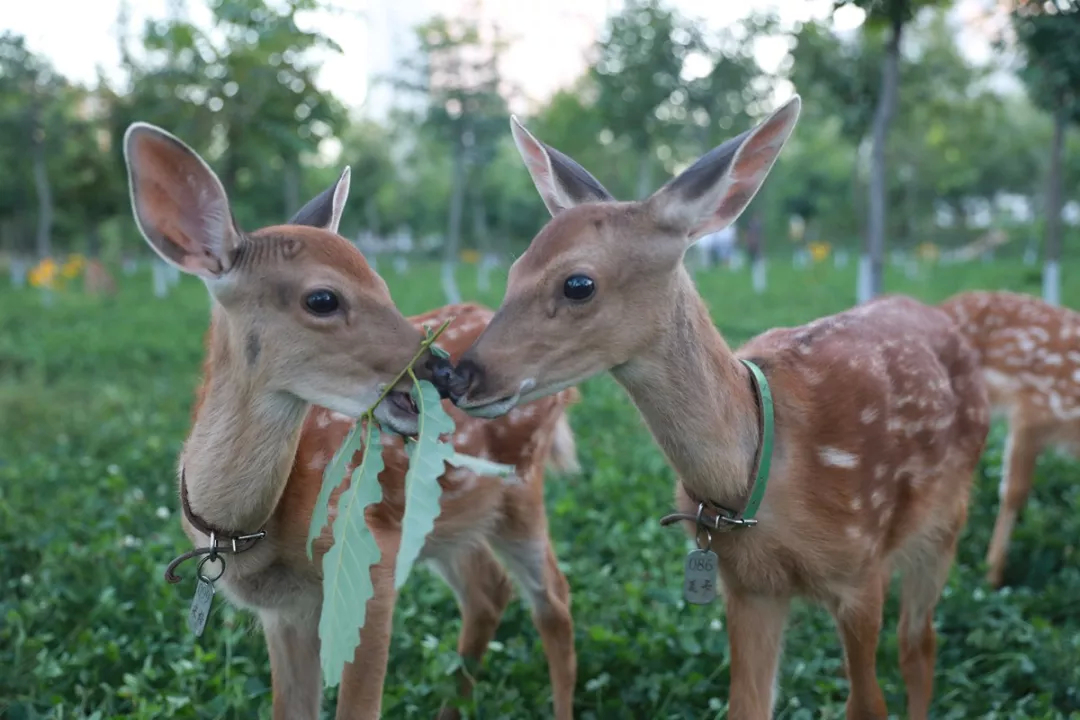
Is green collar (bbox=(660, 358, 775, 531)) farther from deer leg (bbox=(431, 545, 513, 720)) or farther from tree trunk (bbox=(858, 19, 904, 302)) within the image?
tree trunk (bbox=(858, 19, 904, 302))

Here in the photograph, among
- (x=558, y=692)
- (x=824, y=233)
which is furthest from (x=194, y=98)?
(x=824, y=233)

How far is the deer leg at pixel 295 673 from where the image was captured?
2857 millimetres

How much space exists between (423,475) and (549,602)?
170cm

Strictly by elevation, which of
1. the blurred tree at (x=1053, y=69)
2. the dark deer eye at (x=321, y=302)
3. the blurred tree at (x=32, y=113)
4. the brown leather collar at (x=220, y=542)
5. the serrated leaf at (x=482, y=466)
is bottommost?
the brown leather collar at (x=220, y=542)

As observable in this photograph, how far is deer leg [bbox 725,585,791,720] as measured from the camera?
271 cm

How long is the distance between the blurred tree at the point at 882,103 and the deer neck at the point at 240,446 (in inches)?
196

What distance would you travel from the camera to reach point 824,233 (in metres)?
41.8

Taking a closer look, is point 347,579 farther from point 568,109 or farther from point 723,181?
point 568,109

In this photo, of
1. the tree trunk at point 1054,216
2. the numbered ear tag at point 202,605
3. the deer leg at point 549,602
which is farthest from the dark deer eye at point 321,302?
the tree trunk at point 1054,216

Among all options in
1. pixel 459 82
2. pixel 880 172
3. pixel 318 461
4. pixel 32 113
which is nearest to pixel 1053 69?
pixel 880 172

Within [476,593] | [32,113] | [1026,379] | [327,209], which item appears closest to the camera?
[327,209]

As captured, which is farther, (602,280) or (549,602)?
(549,602)

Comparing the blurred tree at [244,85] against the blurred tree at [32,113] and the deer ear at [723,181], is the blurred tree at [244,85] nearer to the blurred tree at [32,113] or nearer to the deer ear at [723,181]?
Result: the deer ear at [723,181]

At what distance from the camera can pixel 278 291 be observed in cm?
233
